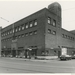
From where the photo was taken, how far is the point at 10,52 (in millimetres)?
41375

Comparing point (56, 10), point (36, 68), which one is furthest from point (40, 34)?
point (36, 68)

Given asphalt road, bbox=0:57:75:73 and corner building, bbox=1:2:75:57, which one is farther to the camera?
corner building, bbox=1:2:75:57

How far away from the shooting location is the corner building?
93.1 ft

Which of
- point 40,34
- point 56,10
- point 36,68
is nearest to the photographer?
point 36,68

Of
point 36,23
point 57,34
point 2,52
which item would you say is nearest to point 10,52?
point 2,52

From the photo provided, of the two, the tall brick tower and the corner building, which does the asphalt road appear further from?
the tall brick tower

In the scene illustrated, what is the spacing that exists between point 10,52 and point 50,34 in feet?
65.3

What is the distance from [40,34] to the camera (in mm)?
28828

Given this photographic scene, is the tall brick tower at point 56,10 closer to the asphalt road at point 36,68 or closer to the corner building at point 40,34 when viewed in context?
the corner building at point 40,34

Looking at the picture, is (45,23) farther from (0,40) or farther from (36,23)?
(0,40)

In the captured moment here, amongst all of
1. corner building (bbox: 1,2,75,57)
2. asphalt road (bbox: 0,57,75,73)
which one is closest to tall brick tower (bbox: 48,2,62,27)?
corner building (bbox: 1,2,75,57)

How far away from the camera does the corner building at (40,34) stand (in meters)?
28.4

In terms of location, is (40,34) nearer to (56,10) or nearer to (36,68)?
(56,10)

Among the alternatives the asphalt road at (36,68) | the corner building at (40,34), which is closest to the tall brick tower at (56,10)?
the corner building at (40,34)
